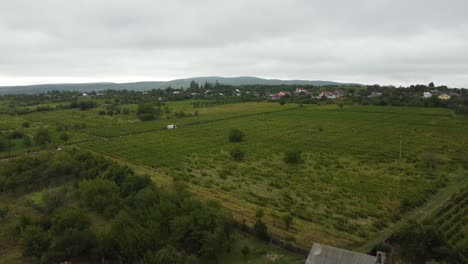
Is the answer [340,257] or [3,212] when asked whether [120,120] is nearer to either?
[3,212]

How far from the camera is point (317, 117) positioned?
80.8 metres

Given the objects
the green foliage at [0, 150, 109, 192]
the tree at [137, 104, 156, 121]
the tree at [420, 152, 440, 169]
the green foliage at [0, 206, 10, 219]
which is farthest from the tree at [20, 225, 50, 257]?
the tree at [137, 104, 156, 121]

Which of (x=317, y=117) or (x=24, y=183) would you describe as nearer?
(x=24, y=183)

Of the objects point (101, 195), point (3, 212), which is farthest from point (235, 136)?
point (3, 212)

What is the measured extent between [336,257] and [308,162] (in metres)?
24.7

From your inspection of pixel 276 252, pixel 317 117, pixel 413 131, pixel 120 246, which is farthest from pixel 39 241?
pixel 317 117

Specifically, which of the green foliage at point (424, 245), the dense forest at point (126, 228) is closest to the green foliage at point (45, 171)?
the dense forest at point (126, 228)

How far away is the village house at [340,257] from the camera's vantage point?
15.8 metres

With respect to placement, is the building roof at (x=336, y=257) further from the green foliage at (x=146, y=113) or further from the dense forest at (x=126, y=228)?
the green foliage at (x=146, y=113)

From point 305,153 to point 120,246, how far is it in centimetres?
3092

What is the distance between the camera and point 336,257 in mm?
16281

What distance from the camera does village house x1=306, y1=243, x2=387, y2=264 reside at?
623 inches

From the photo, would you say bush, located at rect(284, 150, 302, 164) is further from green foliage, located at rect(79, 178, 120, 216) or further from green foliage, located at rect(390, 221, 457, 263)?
green foliage, located at rect(79, 178, 120, 216)

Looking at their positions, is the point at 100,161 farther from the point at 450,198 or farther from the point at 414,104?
the point at 414,104
